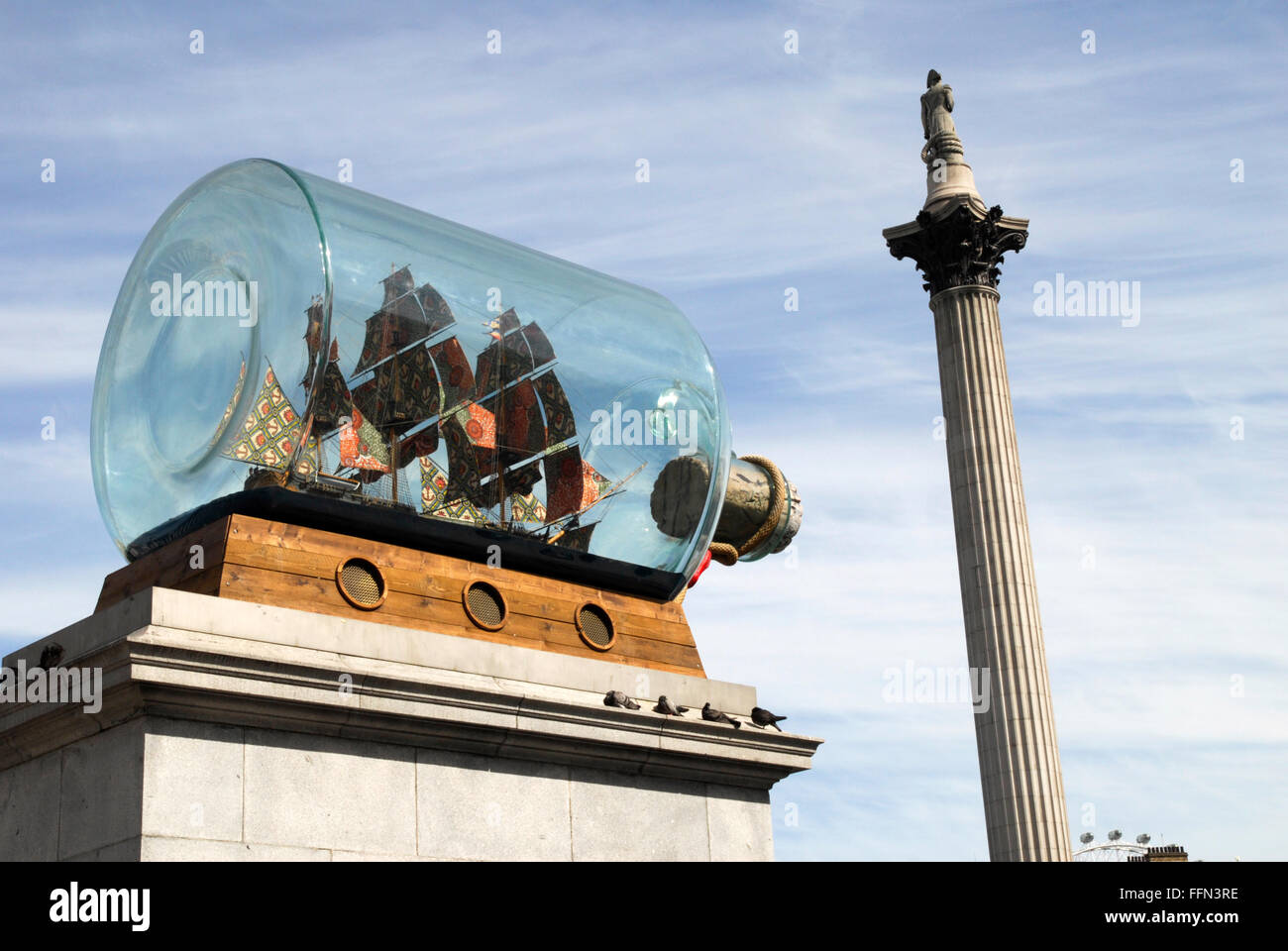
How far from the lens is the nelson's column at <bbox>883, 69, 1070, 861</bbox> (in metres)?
30.2

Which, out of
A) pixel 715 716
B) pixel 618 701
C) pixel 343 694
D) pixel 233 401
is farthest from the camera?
pixel 715 716

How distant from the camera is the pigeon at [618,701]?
25.8 ft

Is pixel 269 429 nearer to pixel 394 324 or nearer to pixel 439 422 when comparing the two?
pixel 394 324

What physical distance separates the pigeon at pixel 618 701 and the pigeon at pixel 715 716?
1.76 feet

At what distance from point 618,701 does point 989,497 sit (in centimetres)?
2546

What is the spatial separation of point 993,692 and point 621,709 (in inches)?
963

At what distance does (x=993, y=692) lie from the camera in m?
31.1

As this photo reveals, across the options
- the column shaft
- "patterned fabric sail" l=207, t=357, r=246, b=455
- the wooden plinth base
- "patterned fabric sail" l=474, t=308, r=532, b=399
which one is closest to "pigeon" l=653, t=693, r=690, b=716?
the wooden plinth base

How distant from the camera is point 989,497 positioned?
32312mm

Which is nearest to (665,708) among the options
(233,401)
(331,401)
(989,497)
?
(331,401)

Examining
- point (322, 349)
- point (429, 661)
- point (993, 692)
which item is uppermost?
point (993, 692)
